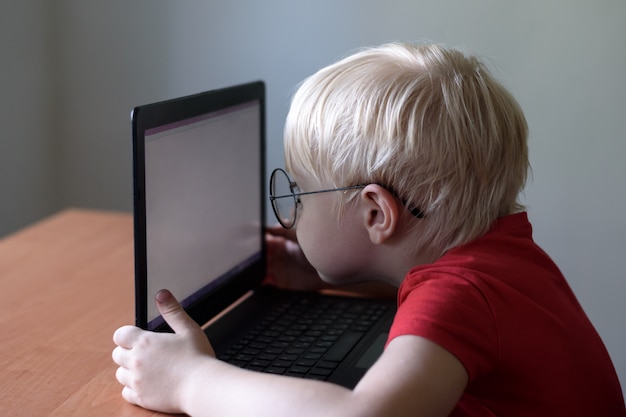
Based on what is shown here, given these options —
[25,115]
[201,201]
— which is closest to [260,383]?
[201,201]

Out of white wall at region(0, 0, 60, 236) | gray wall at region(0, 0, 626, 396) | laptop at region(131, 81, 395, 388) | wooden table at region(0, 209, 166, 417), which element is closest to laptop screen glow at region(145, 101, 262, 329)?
laptop at region(131, 81, 395, 388)

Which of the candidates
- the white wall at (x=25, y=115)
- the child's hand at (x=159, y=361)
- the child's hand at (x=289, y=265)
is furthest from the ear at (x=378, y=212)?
the white wall at (x=25, y=115)

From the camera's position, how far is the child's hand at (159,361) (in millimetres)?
879

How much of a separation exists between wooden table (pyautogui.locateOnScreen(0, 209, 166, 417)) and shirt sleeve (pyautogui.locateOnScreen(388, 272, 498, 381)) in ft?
1.05

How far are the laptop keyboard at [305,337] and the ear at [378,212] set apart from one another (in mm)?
183

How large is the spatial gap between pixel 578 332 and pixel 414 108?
0.30 meters

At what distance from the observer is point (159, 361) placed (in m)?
0.90

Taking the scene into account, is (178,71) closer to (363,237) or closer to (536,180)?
(536,180)

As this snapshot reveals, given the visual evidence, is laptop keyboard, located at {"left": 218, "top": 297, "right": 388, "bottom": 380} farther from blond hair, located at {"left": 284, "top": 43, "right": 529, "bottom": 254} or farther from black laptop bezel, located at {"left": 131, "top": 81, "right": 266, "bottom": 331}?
blond hair, located at {"left": 284, "top": 43, "right": 529, "bottom": 254}

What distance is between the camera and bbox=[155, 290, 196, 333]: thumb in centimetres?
94

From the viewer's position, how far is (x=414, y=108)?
91 cm

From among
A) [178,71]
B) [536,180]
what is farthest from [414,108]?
[178,71]

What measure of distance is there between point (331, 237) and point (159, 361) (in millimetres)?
251

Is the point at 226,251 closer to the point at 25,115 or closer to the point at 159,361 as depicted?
the point at 159,361
